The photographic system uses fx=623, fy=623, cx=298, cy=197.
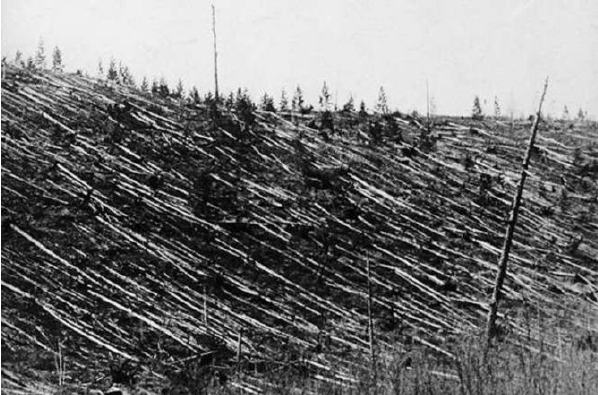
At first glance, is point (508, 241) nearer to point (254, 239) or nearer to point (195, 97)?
point (254, 239)

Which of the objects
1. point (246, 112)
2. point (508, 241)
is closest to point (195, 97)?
point (246, 112)

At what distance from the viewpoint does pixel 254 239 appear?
16.0 metres

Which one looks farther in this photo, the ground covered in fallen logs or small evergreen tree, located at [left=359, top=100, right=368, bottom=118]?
Answer: small evergreen tree, located at [left=359, top=100, right=368, bottom=118]

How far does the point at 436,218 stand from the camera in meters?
18.0

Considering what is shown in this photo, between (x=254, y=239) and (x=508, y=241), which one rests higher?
(x=508, y=241)

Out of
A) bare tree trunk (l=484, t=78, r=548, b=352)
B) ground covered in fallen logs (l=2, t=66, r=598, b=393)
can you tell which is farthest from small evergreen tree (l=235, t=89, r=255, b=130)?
bare tree trunk (l=484, t=78, r=548, b=352)

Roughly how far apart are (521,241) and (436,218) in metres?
2.47

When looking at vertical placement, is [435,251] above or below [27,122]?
below

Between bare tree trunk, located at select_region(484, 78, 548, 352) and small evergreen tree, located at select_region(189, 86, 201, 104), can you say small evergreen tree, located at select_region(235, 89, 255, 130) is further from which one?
bare tree trunk, located at select_region(484, 78, 548, 352)

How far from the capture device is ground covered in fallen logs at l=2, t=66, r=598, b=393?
11.7 metres

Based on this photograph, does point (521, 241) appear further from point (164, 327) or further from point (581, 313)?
point (164, 327)

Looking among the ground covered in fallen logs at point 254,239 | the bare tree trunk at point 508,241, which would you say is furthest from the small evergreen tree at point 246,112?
the bare tree trunk at point 508,241

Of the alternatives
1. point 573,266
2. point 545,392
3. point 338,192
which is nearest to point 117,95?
point 338,192

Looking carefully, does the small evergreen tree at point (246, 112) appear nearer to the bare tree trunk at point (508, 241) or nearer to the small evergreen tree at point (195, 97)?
the small evergreen tree at point (195, 97)
